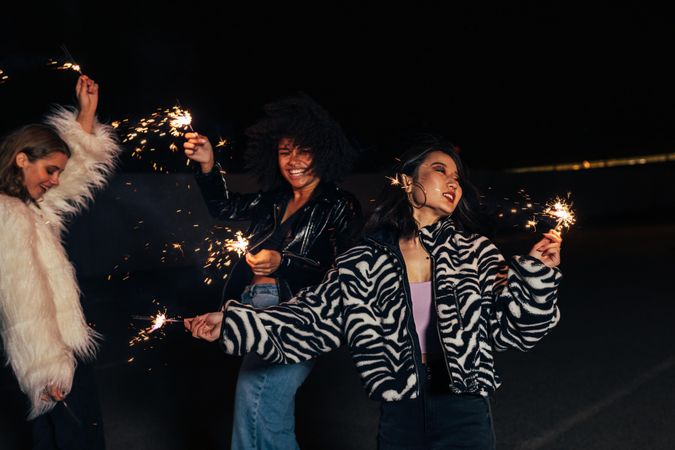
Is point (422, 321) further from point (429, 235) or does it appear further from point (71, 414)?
point (71, 414)

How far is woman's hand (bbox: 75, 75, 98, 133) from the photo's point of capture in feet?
10.7

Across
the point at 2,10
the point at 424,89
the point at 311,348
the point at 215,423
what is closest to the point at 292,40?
the point at 424,89

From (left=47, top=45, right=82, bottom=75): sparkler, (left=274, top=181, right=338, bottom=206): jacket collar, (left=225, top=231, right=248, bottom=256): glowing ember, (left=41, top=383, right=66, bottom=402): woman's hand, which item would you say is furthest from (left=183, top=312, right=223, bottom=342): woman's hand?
(left=47, top=45, right=82, bottom=75): sparkler

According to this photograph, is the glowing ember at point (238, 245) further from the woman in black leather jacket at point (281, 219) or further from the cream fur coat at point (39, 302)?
the cream fur coat at point (39, 302)

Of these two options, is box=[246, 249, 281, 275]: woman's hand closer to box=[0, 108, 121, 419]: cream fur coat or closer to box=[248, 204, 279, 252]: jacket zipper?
box=[248, 204, 279, 252]: jacket zipper

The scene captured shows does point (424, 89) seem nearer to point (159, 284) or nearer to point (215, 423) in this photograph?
point (159, 284)

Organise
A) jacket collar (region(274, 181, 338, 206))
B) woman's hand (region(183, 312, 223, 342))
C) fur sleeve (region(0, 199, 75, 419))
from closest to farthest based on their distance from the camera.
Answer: woman's hand (region(183, 312, 223, 342)), fur sleeve (region(0, 199, 75, 419)), jacket collar (region(274, 181, 338, 206))

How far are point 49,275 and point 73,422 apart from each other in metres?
0.62

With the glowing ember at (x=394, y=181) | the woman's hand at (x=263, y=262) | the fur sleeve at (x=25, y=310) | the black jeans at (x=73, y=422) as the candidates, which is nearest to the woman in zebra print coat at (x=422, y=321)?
the glowing ember at (x=394, y=181)

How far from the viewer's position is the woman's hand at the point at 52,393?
9.46ft

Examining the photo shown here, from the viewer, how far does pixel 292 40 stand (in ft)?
96.5

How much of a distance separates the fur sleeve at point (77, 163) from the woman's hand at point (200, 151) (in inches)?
Result: 13.6

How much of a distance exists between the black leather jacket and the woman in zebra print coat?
1.20 ft

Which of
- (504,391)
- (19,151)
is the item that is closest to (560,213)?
(19,151)
